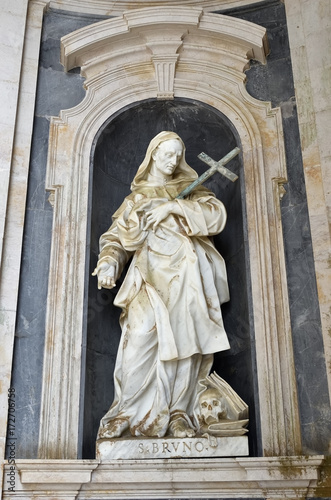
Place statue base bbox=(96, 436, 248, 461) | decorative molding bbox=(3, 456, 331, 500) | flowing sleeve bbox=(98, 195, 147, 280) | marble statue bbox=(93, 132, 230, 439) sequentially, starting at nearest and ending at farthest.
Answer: decorative molding bbox=(3, 456, 331, 500) < statue base bbox=(96, 436, 248, 461) < marble statue bbox=(93, 132, 230, 439) < flowing sleeve bbox=(98, 195, 147, 280)

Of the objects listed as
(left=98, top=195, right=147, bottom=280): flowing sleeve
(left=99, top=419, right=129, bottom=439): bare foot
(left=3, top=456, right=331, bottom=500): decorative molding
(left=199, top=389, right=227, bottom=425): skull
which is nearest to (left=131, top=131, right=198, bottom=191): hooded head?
(left=98, top=195, right=147, bottom=280): flowing sleeve

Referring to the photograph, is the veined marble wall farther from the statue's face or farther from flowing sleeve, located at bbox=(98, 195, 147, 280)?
the statue's face

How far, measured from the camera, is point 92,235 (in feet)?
19.3

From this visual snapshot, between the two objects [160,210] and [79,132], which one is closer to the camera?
[160,210]

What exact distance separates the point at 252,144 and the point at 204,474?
289 centimetres

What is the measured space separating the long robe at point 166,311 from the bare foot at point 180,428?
0.05 m

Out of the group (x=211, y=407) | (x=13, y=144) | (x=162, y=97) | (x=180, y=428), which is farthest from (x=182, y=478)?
(x=162, y=97)

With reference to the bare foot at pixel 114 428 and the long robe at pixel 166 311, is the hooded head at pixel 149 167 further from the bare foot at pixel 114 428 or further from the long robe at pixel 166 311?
the bare foot at pixel 114 428

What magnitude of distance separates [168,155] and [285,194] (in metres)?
1.04

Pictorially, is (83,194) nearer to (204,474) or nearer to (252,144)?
(252,144)

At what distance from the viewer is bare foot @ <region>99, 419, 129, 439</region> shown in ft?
15.8

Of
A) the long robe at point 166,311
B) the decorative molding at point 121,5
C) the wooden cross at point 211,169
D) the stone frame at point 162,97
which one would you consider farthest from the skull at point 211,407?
the decorative molding at point 121,5

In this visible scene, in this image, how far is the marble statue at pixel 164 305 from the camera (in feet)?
16.2

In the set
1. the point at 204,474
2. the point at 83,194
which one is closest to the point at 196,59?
the point at 83,194
